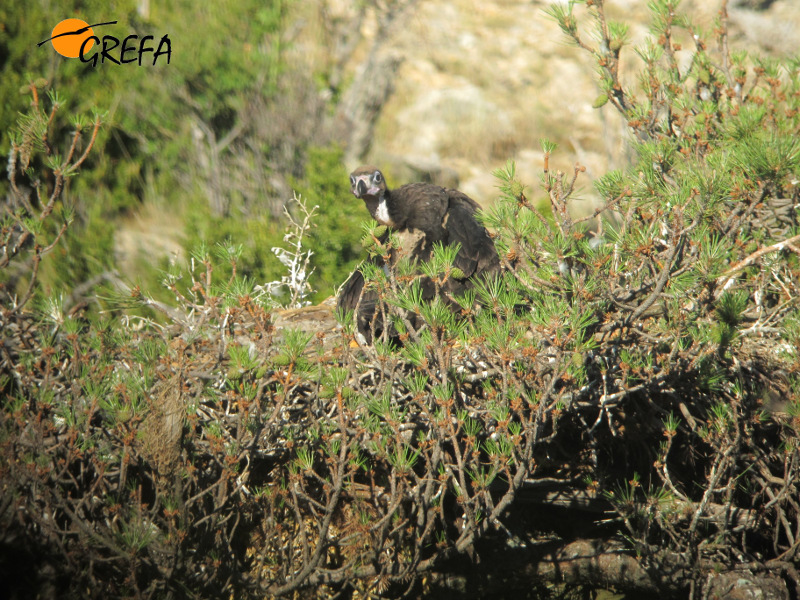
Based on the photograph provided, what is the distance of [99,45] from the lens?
8125mm

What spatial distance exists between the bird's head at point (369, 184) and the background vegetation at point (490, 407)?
93cm

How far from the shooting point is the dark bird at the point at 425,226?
409 centimetres

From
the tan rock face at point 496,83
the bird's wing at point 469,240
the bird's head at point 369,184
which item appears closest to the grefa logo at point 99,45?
the tan rock face at point 496,83

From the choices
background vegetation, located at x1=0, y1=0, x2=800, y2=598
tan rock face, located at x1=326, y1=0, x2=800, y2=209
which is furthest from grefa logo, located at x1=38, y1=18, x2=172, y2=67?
background vegetation, located at x1=0, y1=0, x2=800, y2=598

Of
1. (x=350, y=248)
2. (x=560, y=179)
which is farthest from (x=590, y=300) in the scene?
(x=350, y=248)

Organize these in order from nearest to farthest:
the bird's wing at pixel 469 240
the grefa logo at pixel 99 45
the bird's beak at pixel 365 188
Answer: the bird's wing at pixel 469 240 → the bird's beak at pixel 365 188 → the grefa logo at pixel 99 45

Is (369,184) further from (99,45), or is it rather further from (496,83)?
(496,83)

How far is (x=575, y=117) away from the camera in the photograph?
44.6 ft

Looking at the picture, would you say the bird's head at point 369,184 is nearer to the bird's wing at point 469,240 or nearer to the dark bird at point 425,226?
the dark bird at point 425,226

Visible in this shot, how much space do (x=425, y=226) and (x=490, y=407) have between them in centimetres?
167

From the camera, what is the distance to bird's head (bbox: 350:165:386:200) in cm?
438

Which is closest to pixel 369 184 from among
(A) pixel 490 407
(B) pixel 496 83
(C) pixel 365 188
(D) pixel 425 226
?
(C) pixel 365 188

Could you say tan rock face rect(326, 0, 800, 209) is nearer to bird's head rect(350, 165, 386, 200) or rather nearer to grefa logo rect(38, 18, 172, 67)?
grefa logo rect(38, 18, 172, 67)

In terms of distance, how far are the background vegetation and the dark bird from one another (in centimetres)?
52
